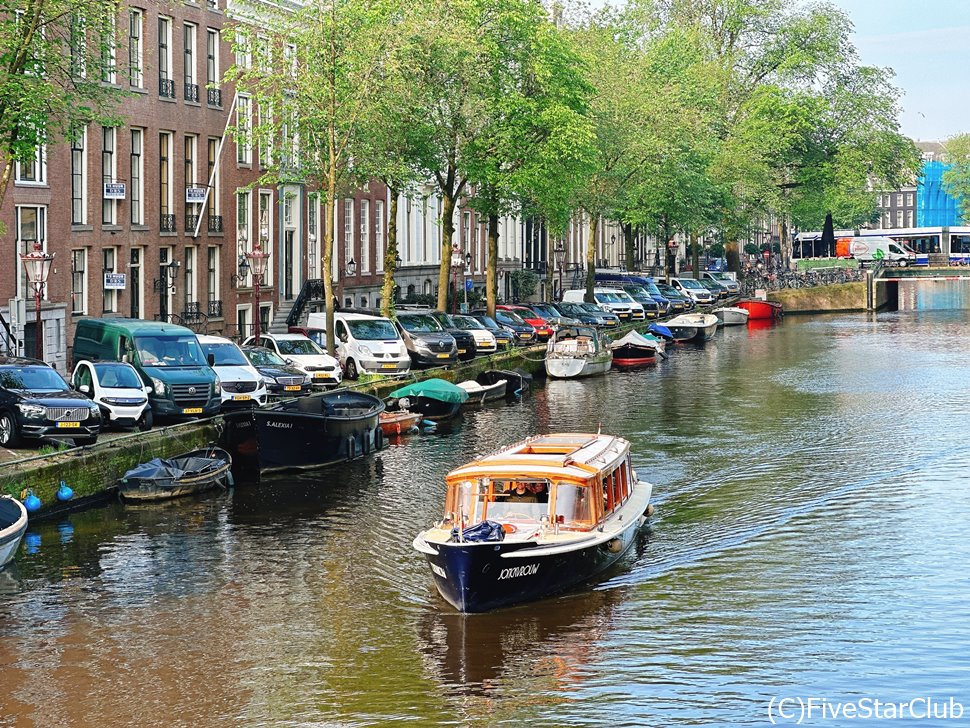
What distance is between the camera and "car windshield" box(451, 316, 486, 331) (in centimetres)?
6775

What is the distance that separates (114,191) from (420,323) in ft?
44.7

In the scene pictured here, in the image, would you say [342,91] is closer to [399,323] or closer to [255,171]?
[399,323]

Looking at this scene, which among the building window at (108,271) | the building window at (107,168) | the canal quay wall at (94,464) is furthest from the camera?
the building window at (108,271)

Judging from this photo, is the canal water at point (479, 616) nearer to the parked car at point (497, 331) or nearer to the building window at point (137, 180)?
the building window at point (137, 180)

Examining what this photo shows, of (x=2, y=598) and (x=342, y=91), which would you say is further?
(x=342, y=91)

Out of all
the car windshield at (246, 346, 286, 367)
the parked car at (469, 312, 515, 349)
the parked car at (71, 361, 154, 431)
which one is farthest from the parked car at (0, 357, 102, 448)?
the parked car at (469, 312, 515, 349)

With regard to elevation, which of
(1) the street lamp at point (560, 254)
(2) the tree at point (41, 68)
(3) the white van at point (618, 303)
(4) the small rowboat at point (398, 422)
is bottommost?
(4) the small rowboat at point (398, 422)

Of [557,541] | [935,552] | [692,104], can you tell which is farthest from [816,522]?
[692,104]

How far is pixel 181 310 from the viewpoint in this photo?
64.0m

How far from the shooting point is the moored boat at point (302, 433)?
41.2 metres

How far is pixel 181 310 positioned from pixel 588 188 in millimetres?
29264

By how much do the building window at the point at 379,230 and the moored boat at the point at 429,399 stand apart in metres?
31.2

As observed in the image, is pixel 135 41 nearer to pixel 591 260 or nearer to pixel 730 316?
pixel 591 260

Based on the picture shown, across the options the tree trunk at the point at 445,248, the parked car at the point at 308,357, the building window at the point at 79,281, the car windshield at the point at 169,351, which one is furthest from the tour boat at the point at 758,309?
the car windshield at the point at 169,351
